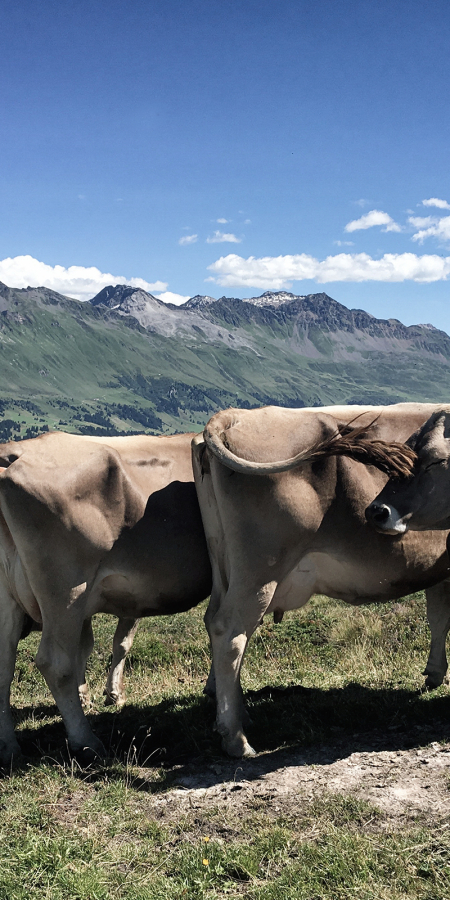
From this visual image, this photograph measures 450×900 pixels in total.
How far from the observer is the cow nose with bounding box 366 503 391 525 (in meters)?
6.86

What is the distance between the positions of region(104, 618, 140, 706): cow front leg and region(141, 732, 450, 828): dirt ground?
234 centimetres

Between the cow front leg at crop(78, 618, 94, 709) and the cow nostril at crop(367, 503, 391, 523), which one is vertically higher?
the cow nostril at crop(367, 503, 391, 523)

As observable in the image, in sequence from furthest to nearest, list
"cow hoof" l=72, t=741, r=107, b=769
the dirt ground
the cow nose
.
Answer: the cow nose < "cow hoof" l=72, t=741, r=107, b=769 < the dirt ground

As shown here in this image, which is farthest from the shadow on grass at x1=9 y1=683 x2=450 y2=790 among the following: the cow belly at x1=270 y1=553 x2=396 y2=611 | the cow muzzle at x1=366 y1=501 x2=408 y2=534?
the cow muzzle at x1=366 y1=501 x2=408 y2=534

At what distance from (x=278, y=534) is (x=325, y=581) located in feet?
2.98

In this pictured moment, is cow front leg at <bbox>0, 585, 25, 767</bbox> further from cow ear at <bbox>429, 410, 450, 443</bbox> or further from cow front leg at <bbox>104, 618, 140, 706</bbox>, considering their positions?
cow ear at <bbox>429, 410, 450, 443</bbox>

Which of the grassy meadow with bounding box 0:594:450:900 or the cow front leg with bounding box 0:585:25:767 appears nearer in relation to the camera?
the grassy meadow with bounding box 0:594:450:900

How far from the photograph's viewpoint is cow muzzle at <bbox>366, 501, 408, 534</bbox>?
684 cm

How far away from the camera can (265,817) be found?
5.43 m

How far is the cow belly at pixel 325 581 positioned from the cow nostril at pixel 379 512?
0.62m

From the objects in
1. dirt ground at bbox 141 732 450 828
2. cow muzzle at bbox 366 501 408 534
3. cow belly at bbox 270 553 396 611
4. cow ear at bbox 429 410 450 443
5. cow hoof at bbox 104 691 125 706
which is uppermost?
cow ear at bbox 429 410 450 443

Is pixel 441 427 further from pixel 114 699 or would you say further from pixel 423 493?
pixel 114 699

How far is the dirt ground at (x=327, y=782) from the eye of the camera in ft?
18.2

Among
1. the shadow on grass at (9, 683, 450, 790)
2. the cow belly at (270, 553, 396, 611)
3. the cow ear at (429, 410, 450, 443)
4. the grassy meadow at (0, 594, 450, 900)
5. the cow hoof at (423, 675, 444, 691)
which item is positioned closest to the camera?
the grassy meadow at (0, 594, 450, 900)
